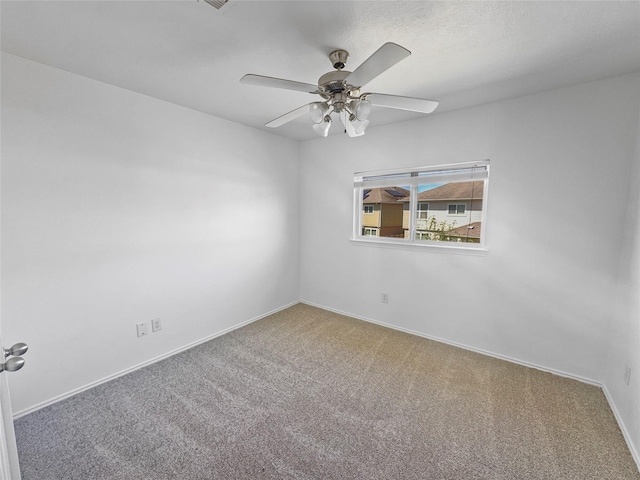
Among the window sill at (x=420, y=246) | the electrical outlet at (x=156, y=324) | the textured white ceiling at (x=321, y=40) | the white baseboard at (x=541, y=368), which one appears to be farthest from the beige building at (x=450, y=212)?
the electrical outlet at (x=156, y=324)

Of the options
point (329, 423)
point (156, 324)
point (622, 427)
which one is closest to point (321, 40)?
point (329, 423)

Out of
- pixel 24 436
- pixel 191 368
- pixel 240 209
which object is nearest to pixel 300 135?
pixel 240 209

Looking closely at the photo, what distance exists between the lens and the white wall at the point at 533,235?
2.00 metres

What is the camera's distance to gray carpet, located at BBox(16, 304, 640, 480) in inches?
57.1

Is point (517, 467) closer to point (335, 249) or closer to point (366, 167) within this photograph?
point (335, 249)

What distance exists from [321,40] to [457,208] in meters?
2.06

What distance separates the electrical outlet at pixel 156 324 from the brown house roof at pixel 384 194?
2.57 metres

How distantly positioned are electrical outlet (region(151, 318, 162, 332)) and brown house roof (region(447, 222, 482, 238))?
3.01 metres

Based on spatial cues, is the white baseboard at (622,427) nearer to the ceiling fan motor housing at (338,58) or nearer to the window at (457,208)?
the window at (457,208)

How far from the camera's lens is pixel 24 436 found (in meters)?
1.62

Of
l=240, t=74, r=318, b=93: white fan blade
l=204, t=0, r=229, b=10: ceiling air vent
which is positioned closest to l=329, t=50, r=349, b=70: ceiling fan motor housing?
l=240, t=74, r=318, b=93: white fan blade

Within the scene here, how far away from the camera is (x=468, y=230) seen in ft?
8.94

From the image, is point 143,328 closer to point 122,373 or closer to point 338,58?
point 122,373

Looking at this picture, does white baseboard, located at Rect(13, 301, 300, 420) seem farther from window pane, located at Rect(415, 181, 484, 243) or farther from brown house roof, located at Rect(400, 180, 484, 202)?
brown house roof, located at Rect(400, 180, 484, 202)
